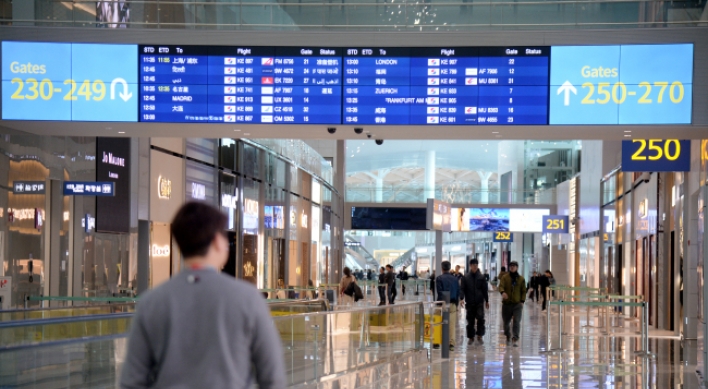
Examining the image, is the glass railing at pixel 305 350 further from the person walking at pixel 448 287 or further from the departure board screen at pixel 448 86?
the departure board screen at pixel 448 86

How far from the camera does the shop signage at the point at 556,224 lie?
43938 mm

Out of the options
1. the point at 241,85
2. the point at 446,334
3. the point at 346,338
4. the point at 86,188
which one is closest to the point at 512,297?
the point at 446,334

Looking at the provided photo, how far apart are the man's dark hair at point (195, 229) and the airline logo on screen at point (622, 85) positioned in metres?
9.70

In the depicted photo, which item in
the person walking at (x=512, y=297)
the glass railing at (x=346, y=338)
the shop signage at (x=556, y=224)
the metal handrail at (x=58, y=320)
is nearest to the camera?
the metal handrail at (x=58, y=320)

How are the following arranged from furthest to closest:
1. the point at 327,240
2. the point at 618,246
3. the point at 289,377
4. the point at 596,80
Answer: the point at 327,240 < the point at 618,246 < the point at 596,80 < the point at 289,377

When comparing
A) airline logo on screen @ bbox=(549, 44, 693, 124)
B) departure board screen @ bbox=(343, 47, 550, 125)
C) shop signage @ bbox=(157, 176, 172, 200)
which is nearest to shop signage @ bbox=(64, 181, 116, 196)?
departure board screen @ bbox=(343, 47, 550, 125)

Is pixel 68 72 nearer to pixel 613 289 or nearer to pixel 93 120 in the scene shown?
pixel 93 120

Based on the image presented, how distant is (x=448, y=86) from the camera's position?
12305 mm

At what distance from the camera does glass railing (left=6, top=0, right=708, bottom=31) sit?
12641 mm

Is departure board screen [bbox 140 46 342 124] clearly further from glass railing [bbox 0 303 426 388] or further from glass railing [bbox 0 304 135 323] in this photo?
glass railing [bbox 0 303 426 388]

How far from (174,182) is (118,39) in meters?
9.00

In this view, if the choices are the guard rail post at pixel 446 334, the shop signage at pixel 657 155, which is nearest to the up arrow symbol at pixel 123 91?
the guard rail post at pixel 446 334

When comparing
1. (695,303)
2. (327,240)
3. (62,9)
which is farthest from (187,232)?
(327,240)

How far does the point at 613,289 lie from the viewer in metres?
→ 31.7
